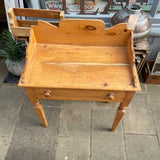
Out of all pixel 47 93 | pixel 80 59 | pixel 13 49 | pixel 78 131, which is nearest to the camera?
pixel 47 93

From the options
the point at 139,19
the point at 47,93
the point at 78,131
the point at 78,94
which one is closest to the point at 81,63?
the point at 78,94

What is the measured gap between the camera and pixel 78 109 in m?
2.34

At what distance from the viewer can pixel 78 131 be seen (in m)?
2.12

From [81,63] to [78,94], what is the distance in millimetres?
288

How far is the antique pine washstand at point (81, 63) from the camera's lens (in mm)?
1311

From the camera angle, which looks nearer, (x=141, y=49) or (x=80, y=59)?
(x=80, y=59)

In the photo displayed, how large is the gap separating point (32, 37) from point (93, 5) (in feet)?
4.06

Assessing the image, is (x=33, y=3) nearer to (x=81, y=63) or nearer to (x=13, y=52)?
(x=13, y=52)

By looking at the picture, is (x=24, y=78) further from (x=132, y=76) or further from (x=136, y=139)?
(x=136, y=139)

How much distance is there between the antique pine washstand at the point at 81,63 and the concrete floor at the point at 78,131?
63 centimetres

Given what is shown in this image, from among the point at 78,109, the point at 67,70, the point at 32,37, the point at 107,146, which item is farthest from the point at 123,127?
the point at 32,37

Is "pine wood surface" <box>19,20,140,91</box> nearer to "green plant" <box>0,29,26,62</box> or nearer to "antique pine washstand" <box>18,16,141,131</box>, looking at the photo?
"antique pine washstand" <box>18,16,141,131</box>

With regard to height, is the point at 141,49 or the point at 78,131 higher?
the point at 141,49

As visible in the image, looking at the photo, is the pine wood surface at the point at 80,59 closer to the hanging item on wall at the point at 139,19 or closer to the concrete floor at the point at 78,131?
the hanging item on wall at the point at 139,19
